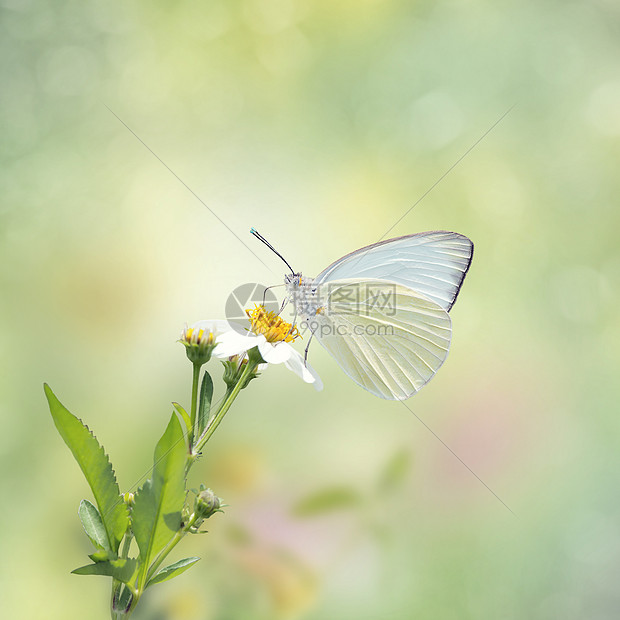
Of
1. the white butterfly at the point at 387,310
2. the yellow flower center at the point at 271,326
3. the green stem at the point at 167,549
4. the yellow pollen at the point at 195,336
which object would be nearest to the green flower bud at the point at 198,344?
the yellow pollen at the point at 195,336

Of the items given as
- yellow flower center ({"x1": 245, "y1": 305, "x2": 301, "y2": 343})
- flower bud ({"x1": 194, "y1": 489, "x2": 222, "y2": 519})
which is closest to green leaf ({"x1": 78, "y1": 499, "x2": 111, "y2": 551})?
flower bud ({"x1": 194, "y1": 489, "x2": 222, "y2": 519})

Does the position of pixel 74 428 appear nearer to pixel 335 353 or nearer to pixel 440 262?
pixel 335 353

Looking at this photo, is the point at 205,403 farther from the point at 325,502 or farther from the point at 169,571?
the point at 325,502

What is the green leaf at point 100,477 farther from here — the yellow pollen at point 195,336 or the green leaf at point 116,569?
the yellow pollen at point 195,336

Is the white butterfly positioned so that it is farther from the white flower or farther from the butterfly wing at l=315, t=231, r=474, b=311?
the white flower

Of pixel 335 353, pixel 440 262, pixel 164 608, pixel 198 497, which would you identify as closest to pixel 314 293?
pixel 335 353

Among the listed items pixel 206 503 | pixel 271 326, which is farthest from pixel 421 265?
pixel 206 503
